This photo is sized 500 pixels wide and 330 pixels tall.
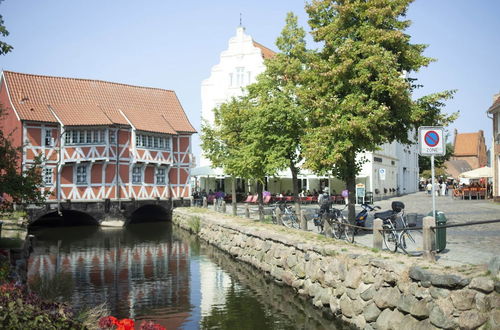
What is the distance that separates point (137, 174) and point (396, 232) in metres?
31.7

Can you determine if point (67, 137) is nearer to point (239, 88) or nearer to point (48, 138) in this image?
point (48, 138)

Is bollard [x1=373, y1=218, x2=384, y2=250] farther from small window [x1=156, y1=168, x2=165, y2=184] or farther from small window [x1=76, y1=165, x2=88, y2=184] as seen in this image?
small window [x1=156, y1=168, x2=165, y2=184]

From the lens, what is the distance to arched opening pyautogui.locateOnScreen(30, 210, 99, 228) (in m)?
41.1

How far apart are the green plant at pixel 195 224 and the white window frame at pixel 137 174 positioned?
32.0ft

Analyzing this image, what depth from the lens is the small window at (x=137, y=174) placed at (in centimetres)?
4159

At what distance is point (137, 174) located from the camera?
41.9 metres

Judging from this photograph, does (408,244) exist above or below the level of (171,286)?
above

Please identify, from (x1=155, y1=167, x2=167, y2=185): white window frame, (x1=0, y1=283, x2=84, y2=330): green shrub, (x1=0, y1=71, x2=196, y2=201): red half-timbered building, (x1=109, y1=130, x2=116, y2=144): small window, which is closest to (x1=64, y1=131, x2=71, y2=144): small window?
(x1=0, y1=71, x2=196, y2=201): red half-timbered building

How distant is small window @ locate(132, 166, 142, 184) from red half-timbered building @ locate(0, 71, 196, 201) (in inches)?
3.1

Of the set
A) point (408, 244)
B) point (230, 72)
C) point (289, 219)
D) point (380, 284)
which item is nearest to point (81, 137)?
point (230, 72)

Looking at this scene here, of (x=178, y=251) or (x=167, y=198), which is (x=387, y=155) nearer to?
(x=167, y=198)

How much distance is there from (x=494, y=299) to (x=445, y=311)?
78cm

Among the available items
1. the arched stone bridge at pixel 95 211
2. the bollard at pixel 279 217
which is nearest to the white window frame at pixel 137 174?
the arched stone bridge at pixel 95 211

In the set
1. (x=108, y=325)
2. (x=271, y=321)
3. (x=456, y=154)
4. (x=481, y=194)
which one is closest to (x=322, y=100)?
(x=271, y=321)
